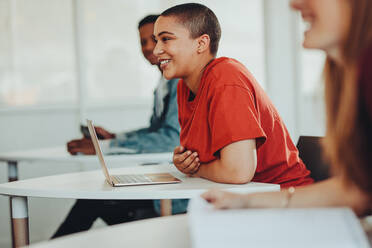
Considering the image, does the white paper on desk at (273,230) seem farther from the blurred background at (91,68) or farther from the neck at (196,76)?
the blurred background at (91,68)

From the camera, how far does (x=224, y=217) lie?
0.62 meters

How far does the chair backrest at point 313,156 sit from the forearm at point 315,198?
0.77 m

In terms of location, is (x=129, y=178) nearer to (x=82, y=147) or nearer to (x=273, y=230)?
(x=82, y=147)

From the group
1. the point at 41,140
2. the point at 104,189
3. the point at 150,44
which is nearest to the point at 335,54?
the point at 104,189

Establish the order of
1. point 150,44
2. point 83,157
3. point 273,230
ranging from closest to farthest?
point 273,230 → point 83,157 → point 150,44

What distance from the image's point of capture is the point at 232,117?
1.50 metres

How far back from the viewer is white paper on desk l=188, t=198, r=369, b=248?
0.60m

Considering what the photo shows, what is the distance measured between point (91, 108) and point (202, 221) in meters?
3.47

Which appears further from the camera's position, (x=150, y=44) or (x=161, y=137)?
(x=150, y=44)

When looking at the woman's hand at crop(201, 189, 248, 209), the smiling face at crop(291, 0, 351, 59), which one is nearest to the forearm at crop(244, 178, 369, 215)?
the woman's hand at crop(201, 189, 248, 209)

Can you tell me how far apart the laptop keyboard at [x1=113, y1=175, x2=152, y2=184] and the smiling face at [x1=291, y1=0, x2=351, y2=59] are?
90 cm

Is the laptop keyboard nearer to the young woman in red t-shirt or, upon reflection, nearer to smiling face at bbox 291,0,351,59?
the young woman in red t-shirt

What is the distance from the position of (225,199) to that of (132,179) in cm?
83

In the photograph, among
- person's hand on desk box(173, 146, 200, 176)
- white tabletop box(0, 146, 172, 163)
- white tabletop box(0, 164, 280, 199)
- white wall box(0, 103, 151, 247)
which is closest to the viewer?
white tabletop box(0, 164, 280, 199)
